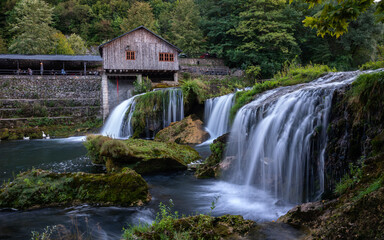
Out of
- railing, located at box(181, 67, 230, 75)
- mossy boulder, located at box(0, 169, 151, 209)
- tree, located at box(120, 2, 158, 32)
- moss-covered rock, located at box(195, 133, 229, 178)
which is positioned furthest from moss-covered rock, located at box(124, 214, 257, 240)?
tree, located at box(120, 2, 158, 32)

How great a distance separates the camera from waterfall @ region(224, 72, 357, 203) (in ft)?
18.3

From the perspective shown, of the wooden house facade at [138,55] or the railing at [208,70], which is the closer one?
the wooden house facade at [138,55]

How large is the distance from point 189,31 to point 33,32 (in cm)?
2153

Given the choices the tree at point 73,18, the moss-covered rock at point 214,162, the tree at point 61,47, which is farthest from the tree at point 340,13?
the tree at point 73,18

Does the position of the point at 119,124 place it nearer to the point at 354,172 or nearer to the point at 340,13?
the point at 354,172

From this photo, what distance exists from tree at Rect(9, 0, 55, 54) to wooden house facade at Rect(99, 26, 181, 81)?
1430 cm

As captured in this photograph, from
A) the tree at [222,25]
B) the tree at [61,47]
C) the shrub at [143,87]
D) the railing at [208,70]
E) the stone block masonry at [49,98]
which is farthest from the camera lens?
the tree at [61,47]

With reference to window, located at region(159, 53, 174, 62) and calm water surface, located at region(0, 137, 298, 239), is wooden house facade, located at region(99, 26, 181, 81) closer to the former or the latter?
window, located at region(159, 53, 174, 62)

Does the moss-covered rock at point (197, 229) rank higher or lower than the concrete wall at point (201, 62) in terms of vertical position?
lower

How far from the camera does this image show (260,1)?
31.9 m

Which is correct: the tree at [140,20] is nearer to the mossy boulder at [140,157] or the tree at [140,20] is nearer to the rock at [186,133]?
the rock at [186,133]

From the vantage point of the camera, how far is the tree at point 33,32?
35.4 metres

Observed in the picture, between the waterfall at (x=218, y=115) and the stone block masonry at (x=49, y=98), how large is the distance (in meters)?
14.6

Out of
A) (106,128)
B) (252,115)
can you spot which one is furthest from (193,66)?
(252,115)
